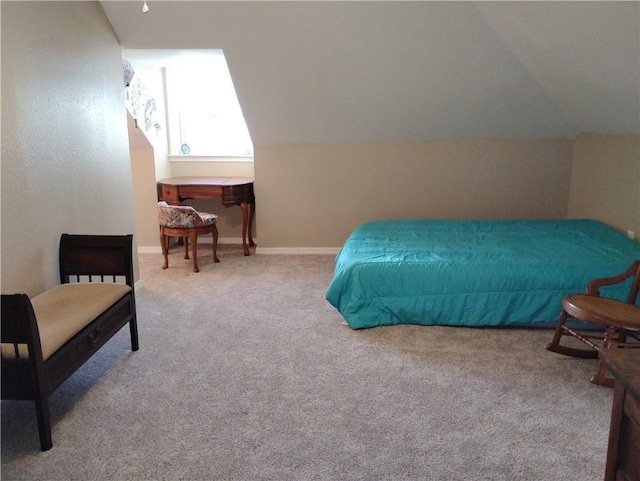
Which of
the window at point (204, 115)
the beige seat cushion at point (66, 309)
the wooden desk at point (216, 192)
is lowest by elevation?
the beige seat cushion at point (66, 309)

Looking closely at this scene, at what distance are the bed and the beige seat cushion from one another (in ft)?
4.38

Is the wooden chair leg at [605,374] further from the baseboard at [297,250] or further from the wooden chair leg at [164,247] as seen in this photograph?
the wooden chair leg at [164,247]

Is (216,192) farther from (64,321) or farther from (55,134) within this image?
(64,321)

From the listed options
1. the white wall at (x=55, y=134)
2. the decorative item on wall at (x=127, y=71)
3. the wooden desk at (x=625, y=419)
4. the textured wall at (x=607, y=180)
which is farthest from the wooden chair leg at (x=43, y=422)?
the textured wall at (x=607, y=180)

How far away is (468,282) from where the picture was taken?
3086 mm

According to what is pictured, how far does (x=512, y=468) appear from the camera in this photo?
1.91 metres

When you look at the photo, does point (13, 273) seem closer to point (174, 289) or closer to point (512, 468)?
point (174, 289)

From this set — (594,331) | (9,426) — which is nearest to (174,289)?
(9,426)

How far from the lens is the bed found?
3047mm

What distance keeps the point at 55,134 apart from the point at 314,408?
211cm

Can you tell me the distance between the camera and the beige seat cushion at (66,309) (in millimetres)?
2098

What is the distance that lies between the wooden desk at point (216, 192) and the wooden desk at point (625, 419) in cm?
380

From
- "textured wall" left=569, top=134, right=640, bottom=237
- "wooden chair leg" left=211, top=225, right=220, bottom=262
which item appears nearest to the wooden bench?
"wooden chair leg" left=211, top=225, right=220, bottom=262

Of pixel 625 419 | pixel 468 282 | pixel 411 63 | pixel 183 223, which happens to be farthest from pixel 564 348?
pixel 183 223
